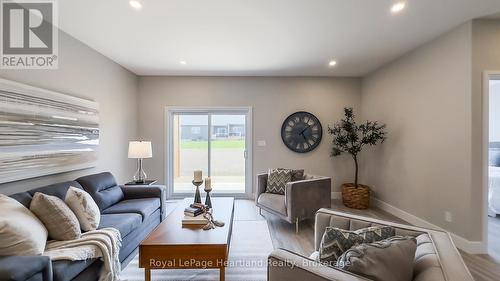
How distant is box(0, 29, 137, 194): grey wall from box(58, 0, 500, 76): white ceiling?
0.73ft

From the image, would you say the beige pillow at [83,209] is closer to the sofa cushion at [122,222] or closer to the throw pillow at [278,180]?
the sofa cushion at [122,222]

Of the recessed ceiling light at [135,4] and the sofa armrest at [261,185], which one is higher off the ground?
the recessed ceiling light at [135,4]

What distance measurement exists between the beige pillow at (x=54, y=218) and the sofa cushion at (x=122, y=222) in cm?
34

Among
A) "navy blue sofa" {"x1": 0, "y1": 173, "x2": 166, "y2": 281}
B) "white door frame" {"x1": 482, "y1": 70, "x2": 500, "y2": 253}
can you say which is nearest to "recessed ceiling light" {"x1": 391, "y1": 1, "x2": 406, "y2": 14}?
"white door frame" {"x1": 482, "y1": 70, "x2": 500, "y2": 253}

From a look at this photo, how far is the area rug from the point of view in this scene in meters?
2.13

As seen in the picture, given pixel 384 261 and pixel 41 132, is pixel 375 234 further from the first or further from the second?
pixel 41 132

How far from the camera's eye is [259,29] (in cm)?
277

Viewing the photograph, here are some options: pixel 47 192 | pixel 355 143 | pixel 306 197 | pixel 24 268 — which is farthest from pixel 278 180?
pixel 24 268

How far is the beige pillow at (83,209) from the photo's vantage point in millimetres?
2104

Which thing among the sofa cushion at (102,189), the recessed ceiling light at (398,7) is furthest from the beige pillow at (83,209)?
the recessed ceiling light at (398,7)

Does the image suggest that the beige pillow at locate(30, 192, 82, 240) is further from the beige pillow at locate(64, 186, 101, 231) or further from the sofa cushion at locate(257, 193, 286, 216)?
the sofa cushion at locate(257, 193, 286, 216)

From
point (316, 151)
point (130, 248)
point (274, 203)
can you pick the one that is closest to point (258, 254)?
point (274, 203)

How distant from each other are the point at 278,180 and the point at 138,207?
2106 millimetres

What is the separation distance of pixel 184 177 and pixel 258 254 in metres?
3.00
